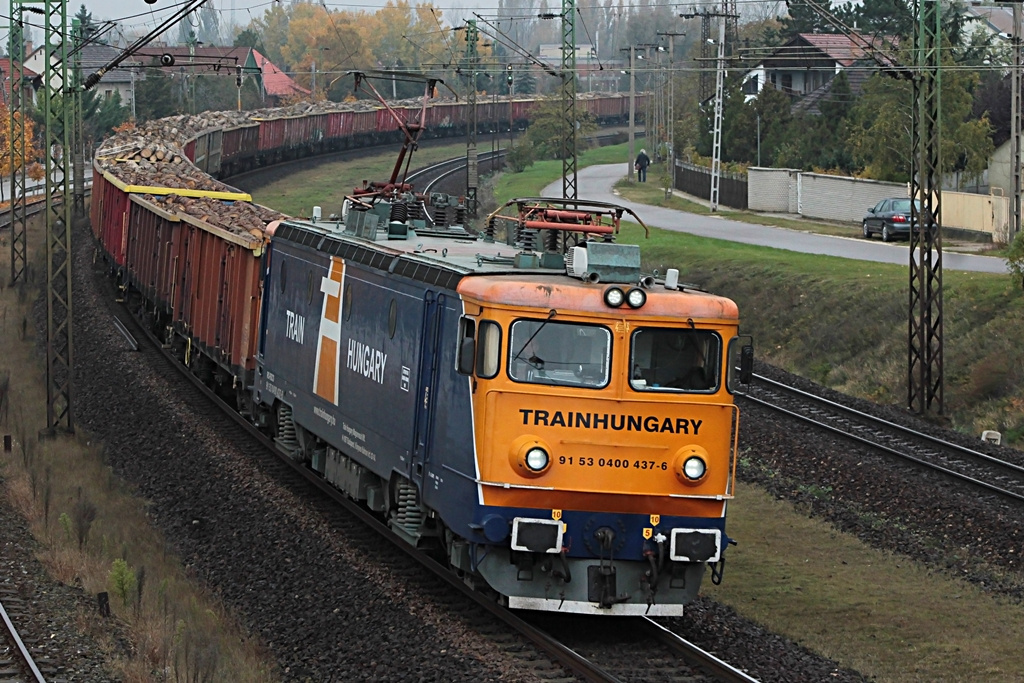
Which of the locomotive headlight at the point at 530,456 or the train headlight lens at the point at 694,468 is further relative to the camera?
the train headlight lens at the point at 694,468

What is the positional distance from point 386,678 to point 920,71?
16119mm

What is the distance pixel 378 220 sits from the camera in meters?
14.8

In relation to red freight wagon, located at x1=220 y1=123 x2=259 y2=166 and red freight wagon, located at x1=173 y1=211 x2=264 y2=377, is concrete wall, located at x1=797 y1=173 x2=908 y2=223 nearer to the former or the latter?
red freight wagon, located at x1=220 y1=123 x2=259 y2=166

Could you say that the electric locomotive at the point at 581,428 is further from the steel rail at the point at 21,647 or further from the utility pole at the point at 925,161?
the utility pole at the point at 925,161

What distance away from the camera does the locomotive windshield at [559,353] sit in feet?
35.0

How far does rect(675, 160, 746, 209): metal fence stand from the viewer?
52.4 meters

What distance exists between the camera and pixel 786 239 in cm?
4016

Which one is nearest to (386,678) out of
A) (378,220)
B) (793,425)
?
(378,220)

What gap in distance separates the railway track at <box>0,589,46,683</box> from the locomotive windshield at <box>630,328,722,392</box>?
5218 millimetres

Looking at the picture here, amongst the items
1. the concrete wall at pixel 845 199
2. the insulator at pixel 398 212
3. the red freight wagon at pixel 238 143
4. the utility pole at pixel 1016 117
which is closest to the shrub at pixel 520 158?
the red freight wagon at pixel 238 143

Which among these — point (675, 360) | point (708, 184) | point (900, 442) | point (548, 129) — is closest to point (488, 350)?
point (675, 360)

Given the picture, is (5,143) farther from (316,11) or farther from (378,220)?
(316,11)

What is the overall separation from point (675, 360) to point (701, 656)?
2366mm

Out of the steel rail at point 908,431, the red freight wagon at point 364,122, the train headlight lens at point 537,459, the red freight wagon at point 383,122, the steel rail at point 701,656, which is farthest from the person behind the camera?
the red freight wagon at point 383,122
